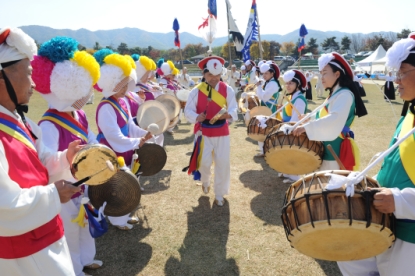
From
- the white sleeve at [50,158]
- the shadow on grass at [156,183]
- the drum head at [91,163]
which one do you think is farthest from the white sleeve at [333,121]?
the shadow on grass at [156,183]

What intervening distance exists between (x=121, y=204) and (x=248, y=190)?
281 cm

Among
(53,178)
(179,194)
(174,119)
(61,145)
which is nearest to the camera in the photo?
(53,178)

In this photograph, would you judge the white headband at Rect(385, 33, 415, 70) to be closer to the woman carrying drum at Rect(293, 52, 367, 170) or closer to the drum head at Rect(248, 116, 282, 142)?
the woman carrying drum at Rect(293, 52, 367, 170)

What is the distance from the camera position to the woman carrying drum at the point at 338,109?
330cm

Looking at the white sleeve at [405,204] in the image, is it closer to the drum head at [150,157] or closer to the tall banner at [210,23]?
the drum head at [150,157]

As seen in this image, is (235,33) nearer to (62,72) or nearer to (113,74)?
(113,74)

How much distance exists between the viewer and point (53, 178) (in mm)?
2207

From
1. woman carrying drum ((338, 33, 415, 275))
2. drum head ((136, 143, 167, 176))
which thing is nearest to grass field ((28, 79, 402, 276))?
drum head ((136, 143, 167, 176))

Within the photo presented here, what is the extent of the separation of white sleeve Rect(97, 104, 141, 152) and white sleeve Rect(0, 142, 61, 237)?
2.07m

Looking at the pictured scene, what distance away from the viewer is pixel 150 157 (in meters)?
4.46

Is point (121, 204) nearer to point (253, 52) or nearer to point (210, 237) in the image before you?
point (210, 237)

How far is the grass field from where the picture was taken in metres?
3.34

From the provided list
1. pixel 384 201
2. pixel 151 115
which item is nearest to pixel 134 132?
pixel 151 115

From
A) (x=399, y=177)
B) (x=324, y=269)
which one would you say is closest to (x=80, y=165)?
(x=399, y=177)
